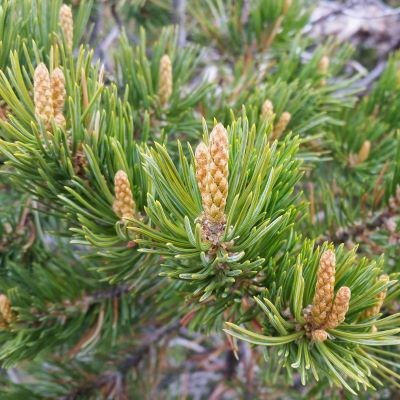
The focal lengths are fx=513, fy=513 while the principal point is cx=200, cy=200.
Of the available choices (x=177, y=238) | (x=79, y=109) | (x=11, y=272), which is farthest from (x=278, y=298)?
(x=11, y=272)

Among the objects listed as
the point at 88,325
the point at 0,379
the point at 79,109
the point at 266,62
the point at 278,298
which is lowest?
the point at 0,379

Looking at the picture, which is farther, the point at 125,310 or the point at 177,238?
the point at 125,310

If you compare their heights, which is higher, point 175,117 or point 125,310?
point 175,117

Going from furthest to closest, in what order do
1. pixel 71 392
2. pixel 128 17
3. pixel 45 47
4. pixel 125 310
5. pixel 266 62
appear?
1. pixel 128 17
2. pixel 266 62
3. pixel 71 392
4. pixel 125 310
5. pixel 45 47

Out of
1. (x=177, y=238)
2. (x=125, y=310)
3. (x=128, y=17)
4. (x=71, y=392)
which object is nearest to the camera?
(x=177, y=238)

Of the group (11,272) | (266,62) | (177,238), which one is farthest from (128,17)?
(177,238)

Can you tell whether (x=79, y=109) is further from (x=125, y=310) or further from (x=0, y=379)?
(x=0, y=379)
